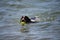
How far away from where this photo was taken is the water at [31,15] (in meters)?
11.0

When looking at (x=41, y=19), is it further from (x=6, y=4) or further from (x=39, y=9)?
(x=6, y=4)

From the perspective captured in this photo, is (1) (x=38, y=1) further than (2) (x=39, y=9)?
Yes

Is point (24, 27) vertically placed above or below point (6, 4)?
below

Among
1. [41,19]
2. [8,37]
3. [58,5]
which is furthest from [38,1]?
[8,37]

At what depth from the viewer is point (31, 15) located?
1492cm

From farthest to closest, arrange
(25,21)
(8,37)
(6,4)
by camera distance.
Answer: (6,4), (25,21), (8,37)

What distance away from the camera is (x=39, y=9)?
51.8 ft

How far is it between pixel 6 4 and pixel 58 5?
3.46 m

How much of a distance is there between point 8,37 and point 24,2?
24.3ft

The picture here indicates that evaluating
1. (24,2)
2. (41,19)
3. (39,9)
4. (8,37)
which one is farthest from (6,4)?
(8,37)

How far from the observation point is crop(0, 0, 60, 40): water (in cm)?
1101

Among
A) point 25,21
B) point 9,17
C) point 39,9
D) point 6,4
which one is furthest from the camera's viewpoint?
point 6,4

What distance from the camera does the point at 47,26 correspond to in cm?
1231

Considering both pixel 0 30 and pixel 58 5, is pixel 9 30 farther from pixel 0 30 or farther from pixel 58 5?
pixel 58 5
